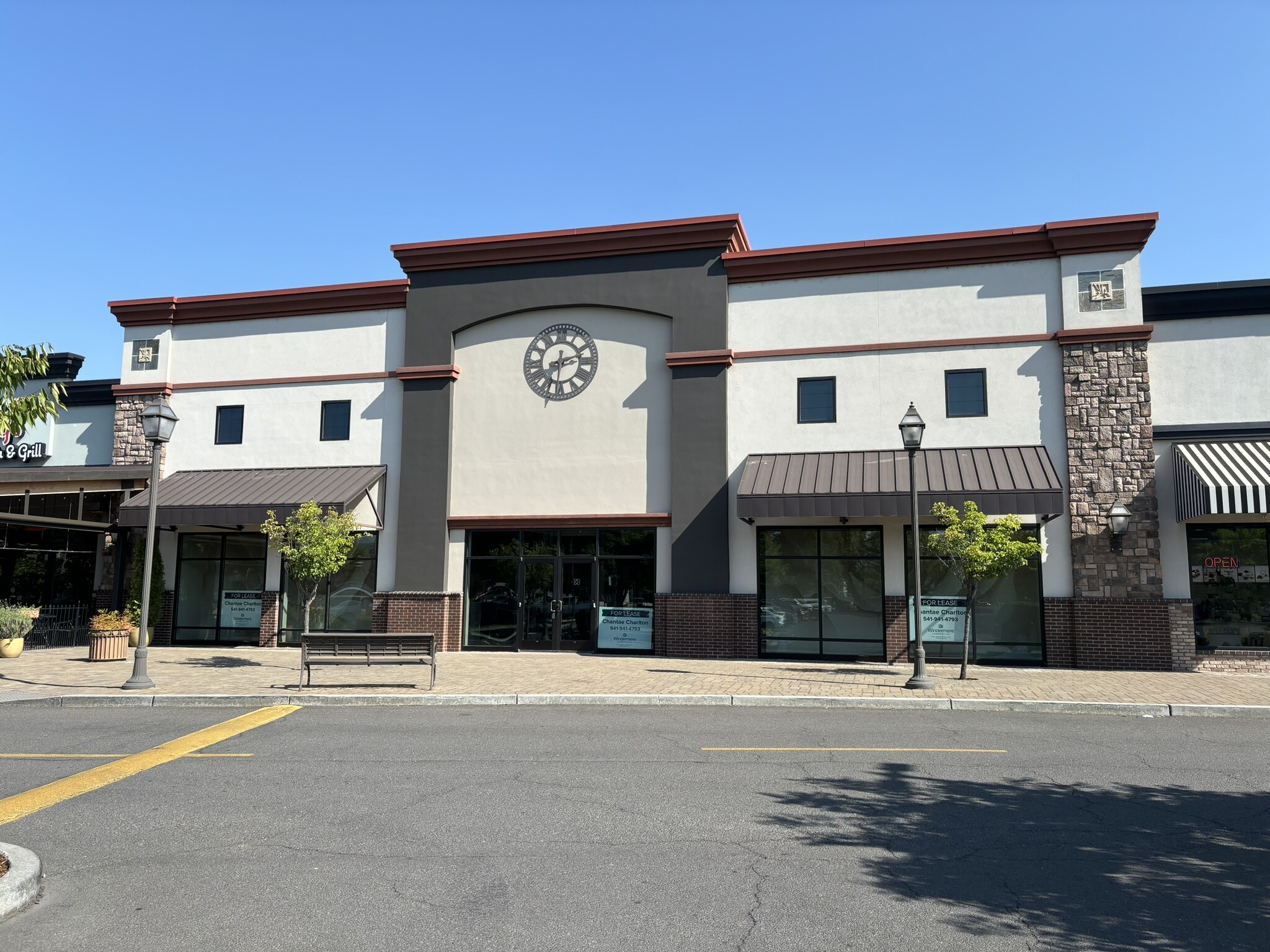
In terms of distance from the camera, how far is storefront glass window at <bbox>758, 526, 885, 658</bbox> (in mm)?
19906

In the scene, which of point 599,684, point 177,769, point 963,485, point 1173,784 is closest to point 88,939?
point 177,769

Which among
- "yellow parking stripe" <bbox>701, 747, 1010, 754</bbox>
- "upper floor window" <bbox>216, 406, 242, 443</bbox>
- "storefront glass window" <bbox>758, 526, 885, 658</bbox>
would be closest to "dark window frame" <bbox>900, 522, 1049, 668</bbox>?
"storefront glass window" <bbox>758, 526, 885, 658</bbox>

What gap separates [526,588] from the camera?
21812 millimetres

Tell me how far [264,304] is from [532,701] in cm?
1529

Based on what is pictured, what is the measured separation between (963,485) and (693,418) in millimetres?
5994

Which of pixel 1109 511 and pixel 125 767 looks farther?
pixel 1109 511

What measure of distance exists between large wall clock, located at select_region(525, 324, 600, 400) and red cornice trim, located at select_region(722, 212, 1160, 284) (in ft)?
12.4

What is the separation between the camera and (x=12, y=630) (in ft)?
65.4

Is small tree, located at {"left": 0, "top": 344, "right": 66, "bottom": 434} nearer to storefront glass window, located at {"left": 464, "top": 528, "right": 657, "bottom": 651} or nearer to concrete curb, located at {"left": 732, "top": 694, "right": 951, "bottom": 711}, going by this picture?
concrete curb, located at {"left": 732, "top": 694, "right": 951, "bottom": 711}

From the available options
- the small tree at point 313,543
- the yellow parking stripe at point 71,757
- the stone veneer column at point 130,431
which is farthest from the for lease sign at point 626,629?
the stone veneer column at point 130,431

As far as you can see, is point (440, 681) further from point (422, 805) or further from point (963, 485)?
point (963, 485)

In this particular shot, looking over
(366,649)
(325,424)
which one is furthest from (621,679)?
(325,424)

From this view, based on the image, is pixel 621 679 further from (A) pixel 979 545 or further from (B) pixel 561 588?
(A) pixel 979 545

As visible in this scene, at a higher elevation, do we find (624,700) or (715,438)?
(715,438)
